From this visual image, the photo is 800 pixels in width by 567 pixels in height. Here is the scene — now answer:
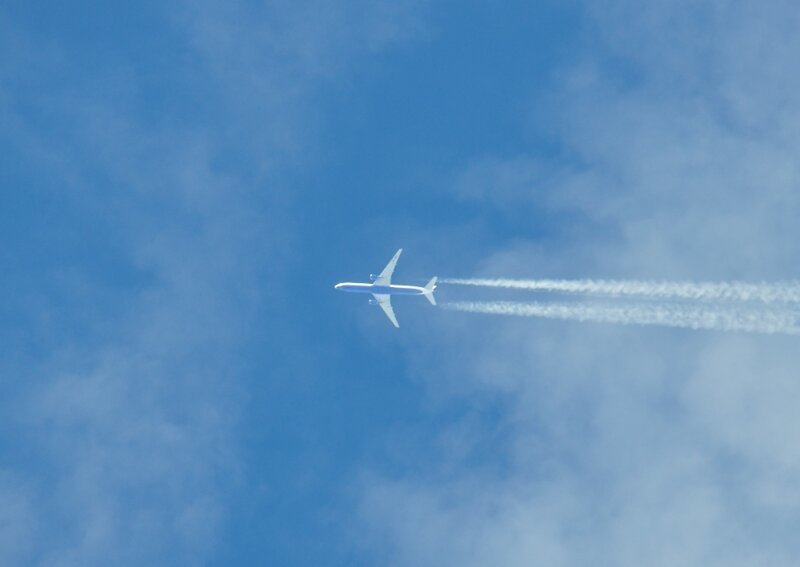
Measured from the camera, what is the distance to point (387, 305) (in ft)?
405

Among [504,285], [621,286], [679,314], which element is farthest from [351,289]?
[679,314]

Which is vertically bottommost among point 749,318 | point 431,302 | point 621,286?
point 749,318

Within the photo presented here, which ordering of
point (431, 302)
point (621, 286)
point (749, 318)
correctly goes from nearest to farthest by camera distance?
point (749, 318), point (621, 286), point (431, 302)

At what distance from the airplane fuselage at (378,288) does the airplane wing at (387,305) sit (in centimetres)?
80

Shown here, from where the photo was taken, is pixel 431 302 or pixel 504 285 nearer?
pixel 504 285

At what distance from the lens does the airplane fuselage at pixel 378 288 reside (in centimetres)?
11894

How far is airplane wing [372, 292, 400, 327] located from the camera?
12250 cm

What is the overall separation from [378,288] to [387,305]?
2.78 metres

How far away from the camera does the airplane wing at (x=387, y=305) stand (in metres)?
122

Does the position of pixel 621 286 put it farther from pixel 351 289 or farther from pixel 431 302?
pixel 351 289

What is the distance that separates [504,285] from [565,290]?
5.52 metres

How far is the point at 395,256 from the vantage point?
397ft

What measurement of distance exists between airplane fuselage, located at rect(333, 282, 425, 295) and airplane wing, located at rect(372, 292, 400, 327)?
80 centimetres

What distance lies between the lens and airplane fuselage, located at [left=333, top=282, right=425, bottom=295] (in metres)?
119
